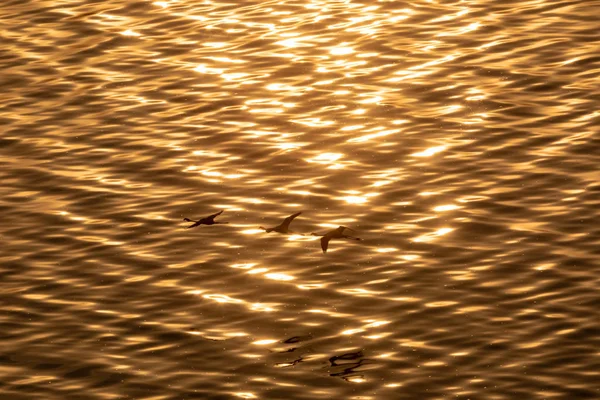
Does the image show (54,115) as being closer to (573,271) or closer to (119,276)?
(119,276)

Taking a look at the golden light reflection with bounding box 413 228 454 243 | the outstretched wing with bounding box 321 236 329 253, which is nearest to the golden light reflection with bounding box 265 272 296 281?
the outstretched wing with bounding box 321 236 329 253

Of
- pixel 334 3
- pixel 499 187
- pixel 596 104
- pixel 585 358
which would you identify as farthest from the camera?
pixel 334 3

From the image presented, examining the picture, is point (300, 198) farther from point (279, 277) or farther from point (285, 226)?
point (279, 277)

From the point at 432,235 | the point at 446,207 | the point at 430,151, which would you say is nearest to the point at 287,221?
the point at 432,235

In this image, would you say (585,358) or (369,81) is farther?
(369,81)

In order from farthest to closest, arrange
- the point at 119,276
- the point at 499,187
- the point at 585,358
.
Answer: the point at 499,187, the point at 119,276, the point at 585,358

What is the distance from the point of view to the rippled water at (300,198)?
20.7 m

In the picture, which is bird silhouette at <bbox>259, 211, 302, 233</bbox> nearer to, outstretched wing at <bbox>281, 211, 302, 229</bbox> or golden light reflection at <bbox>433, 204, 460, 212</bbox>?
outstretched wing at <bbox>281, 211, 302, 229</bbox>

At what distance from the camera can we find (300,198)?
2512 cm

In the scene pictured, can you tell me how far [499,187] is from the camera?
974 inches

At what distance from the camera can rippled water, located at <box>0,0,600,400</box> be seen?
815 inches

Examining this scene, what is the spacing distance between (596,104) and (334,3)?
7.47 meters

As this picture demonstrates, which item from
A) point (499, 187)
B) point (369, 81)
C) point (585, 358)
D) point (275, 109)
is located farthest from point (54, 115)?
point (585, 358)

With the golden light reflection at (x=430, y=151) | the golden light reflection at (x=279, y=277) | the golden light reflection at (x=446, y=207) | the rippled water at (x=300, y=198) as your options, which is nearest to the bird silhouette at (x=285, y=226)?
the rippled water at (x=300, y=198)
